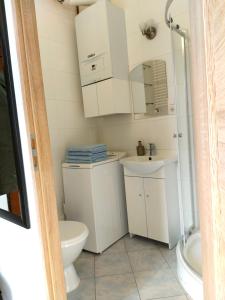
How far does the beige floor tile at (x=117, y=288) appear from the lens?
1540 mm

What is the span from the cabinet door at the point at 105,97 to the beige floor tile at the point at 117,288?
1.47 m

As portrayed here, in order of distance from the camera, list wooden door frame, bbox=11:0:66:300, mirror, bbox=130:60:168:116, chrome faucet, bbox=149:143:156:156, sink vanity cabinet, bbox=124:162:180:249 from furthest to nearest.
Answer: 1. chrome faucet, bbox=149:143:156:156
2. mirror, bbox=130:60:168:116
3. sink vanity cabinet, bbox=124:162:180:249
4. wooden door frame, bbox=11:0:66:300

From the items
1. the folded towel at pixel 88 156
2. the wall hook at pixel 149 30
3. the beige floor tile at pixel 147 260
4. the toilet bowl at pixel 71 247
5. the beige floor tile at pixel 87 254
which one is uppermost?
the wall hook at pixel 149 30

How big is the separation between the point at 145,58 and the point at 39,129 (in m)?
1.71

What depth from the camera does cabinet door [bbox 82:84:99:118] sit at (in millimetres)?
2391

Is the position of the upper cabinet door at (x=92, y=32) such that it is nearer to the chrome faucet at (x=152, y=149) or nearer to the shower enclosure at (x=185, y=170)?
the shower enclosure at (x=185, y=170)

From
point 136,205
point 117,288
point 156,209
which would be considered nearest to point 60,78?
point 136,205

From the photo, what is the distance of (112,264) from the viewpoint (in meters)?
1.92

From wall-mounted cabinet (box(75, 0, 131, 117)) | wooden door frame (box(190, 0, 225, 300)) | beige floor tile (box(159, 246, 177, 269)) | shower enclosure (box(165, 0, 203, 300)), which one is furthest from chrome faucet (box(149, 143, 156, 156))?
wooden door frame (box(190, 0, 225, 300))

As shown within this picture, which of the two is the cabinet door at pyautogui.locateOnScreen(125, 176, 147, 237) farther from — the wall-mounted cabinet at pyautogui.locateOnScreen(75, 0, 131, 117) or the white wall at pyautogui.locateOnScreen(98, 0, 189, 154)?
the wall-mounted cabinet at pyautogui.locateOnScreen(75, 0, 131, 117)

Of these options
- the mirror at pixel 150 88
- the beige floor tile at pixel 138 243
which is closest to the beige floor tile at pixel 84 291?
the beige floor tile at pixel 138 243

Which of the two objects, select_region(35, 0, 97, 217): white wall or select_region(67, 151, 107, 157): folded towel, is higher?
Answer: select_region(35, 0, 97, 217): white wall

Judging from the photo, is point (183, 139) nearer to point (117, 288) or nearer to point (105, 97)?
point (105, 97)

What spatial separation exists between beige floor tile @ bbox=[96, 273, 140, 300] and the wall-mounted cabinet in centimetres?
147
